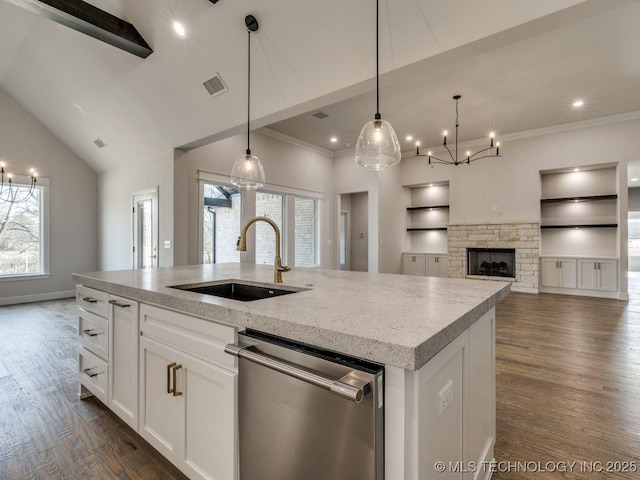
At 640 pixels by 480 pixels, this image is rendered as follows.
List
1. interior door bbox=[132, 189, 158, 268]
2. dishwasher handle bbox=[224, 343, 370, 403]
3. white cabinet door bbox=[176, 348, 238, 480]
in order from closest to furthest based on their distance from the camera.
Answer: dishwasher handle bbox=[224, 343, 370, 403] → white cabinet door bbox=[176, 348, 238, 480] → interior door bbox=[132, 189, 158, 268]

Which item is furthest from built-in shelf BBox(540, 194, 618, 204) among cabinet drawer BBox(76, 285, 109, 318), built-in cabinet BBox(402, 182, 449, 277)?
cabinet drawer BBox(76, 285, 109, 318)

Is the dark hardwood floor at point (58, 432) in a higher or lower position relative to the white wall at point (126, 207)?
lower

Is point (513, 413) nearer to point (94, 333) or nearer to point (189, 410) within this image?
point (189, 410)

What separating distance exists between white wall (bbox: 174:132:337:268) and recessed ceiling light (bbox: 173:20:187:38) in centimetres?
191

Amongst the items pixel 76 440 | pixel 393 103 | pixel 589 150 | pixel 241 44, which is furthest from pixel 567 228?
pixel 76 440

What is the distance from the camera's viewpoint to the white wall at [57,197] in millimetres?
5988

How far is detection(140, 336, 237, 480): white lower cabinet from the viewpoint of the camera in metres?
1.29

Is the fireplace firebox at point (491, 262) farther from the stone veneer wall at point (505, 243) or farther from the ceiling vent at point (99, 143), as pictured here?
the ceiling vent at point (99, 143)

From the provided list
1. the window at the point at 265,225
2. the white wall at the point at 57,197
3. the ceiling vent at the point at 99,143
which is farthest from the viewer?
the window at the point at 265,225

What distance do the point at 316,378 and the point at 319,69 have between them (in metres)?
2.92

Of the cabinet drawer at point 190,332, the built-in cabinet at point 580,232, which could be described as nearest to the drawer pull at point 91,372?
the cabinet drawer at point 190,332

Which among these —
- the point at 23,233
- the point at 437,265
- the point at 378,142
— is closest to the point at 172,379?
the point at 378,142

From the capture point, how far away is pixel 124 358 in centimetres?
188

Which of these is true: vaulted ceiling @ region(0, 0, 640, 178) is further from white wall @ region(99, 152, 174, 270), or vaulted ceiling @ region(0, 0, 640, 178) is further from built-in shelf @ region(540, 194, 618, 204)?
built-in shelf @ region(540, 194, 618, 204)
